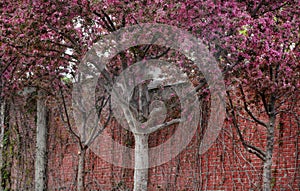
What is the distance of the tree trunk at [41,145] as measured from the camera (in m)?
9.81

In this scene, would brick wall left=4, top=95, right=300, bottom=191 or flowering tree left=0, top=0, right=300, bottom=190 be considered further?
brick wall left=4, top=95, right=300, bottom=191

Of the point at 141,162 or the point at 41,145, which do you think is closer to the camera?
the point at 141,162

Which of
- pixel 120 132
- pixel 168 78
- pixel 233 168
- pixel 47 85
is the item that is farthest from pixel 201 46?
pixel 120 132

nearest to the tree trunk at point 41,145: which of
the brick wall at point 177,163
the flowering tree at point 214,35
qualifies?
the brick wall at point 177,163

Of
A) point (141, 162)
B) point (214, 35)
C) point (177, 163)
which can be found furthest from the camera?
point (177, 163)

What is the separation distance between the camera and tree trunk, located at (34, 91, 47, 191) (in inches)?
386

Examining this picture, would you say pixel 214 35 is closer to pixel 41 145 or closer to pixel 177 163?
pixel 177 163

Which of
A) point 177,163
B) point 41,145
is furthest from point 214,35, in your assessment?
point 41,145

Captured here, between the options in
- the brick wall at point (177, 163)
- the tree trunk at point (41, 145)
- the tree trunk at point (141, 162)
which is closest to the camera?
the tree trunk at point (141, 162)

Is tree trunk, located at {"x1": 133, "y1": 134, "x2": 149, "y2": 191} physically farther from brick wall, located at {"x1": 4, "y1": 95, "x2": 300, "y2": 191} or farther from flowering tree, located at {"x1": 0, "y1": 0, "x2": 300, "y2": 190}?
brick wall, located at {"x1": 4, "y1": 95, "x2": 300, "y2": 191}

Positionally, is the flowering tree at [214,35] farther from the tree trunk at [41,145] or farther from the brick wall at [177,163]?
the tree trunk at [41,145]

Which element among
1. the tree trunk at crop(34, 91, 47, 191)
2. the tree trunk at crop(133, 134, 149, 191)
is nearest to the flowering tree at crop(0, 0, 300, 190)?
the tree trunk at crop(133, 134, 149, 191)

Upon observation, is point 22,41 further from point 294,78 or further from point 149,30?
point 294,78

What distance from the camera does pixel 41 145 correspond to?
32.9 feet
